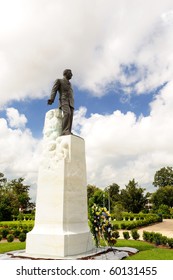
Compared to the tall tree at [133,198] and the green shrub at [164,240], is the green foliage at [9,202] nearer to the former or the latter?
the tall tree at [133,198]

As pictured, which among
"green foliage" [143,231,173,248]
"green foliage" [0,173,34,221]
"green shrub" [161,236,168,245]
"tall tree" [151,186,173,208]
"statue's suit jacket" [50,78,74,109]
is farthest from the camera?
"tall tree" [151,186,173,208]

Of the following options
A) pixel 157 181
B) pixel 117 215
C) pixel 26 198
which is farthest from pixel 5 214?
pixel 157 181

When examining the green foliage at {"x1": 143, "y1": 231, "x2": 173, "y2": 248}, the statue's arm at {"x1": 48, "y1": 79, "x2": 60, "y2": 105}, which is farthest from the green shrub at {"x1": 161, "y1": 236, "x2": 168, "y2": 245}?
the statue's arm at {"x1": 48, "y1": 79, "x2": 60, "y2": 105}

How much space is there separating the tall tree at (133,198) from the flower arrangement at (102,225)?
34.4 metres

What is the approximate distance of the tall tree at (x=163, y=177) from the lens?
64.8 meters

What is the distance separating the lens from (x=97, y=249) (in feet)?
32.4

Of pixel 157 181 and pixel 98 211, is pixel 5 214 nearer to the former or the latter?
pixel 98 211

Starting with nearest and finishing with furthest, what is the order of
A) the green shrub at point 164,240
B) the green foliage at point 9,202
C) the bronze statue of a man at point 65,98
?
the bronze statue of a man at point 65,98
the green shrub at point 164,240
the green foliage at point 9,202

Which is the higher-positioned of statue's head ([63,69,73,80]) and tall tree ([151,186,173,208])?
statue's head ([63,69,73,80])

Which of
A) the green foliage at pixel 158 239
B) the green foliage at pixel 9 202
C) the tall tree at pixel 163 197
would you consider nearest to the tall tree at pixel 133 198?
the tall tree at pixel 163 197

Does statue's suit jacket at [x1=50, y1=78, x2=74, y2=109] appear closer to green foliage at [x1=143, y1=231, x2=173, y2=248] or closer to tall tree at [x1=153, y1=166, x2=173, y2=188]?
green foliage at [x1=143, y1=231, x2=173, y2=248]

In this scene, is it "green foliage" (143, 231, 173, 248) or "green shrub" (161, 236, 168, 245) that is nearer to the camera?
"green foliage" (143, 231, 173, 248)

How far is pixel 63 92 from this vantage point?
10625mm

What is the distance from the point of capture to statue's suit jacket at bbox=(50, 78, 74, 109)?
10516 millimetres
